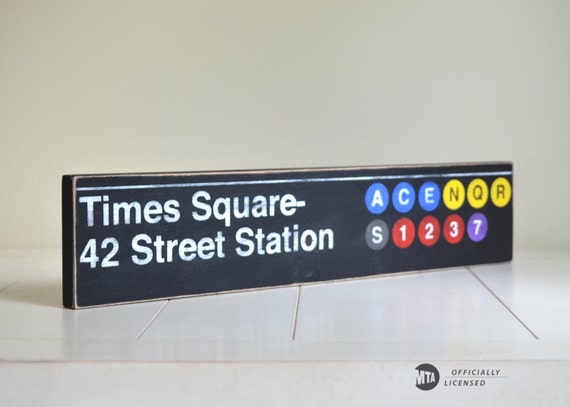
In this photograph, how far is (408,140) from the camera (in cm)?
243

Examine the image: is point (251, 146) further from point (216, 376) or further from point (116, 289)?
point (216, 376)

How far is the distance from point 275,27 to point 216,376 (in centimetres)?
130

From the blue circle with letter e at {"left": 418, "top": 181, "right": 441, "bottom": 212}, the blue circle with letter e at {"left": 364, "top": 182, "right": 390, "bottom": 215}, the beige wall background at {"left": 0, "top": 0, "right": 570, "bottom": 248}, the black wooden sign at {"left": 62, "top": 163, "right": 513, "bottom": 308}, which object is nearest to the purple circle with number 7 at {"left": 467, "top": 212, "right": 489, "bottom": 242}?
the black wooden sign at {"left": 62, "top": 163, "right": 513, "bottom": 308}

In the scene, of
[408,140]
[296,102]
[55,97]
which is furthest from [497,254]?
[55,97]

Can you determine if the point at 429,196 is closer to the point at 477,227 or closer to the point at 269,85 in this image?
the point at 477,227

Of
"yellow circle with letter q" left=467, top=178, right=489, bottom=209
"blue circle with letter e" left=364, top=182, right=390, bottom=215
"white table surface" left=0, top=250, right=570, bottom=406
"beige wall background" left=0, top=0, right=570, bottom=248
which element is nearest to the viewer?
"white table surface" left=0, top=250, right=570, bottom=406

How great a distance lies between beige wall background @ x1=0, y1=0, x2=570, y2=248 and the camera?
7.84 feet

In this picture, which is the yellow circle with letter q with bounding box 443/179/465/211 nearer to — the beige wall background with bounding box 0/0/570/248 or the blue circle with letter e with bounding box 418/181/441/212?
the blue circle with letter e with bounding box 418/181/441/212

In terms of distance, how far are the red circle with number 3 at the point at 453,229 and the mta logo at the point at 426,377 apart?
2.40 ft

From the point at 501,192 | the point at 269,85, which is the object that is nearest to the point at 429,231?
the point at 501,192

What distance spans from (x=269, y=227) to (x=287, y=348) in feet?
1.54

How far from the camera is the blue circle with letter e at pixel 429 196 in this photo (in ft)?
6.45

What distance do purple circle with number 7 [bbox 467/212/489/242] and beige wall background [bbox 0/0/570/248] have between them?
0.41 metres

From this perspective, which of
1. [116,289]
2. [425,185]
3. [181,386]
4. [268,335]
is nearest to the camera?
[181,386]
